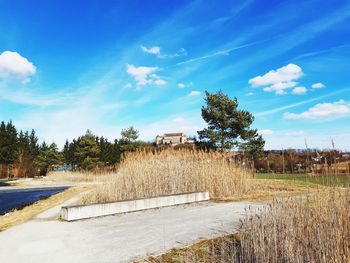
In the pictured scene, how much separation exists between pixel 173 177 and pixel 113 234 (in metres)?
4.30

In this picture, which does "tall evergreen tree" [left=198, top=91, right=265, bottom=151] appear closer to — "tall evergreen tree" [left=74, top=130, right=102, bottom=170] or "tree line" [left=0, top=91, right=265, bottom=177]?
"tree line" [left=0, top=91, right=265, bottom=177]

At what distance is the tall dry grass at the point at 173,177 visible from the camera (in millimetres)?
9047

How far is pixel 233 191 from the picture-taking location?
9.99 meters

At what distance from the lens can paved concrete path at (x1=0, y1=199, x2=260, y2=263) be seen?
441cm

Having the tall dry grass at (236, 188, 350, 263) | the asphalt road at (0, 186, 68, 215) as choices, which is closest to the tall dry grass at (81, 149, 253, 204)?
the asphalt road at (0, 186, 68, 215)

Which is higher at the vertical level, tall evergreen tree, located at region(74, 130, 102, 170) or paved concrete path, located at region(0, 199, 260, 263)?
tall evergreen tree, located at region(74, 130, 102, 170)

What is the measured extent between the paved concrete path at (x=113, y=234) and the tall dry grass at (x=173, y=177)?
1571 millimetres

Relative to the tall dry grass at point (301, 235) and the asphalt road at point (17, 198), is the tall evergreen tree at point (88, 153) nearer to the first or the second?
the asphalt road at point (17, 198)

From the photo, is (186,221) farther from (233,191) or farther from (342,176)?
(233,191)

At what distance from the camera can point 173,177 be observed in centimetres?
969

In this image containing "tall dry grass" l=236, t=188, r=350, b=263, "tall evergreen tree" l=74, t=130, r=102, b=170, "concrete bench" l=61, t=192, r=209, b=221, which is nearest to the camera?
→ "tall dry grass" l=236, t=188, r=350, b=263

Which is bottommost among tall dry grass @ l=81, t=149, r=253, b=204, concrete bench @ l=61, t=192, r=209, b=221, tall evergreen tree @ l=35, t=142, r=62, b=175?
concrete bench @ l=61, t=192, r=209, b=221

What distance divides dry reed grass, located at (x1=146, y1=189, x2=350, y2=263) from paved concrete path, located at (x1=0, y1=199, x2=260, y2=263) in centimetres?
44

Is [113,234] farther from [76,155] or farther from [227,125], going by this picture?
[76,155]
